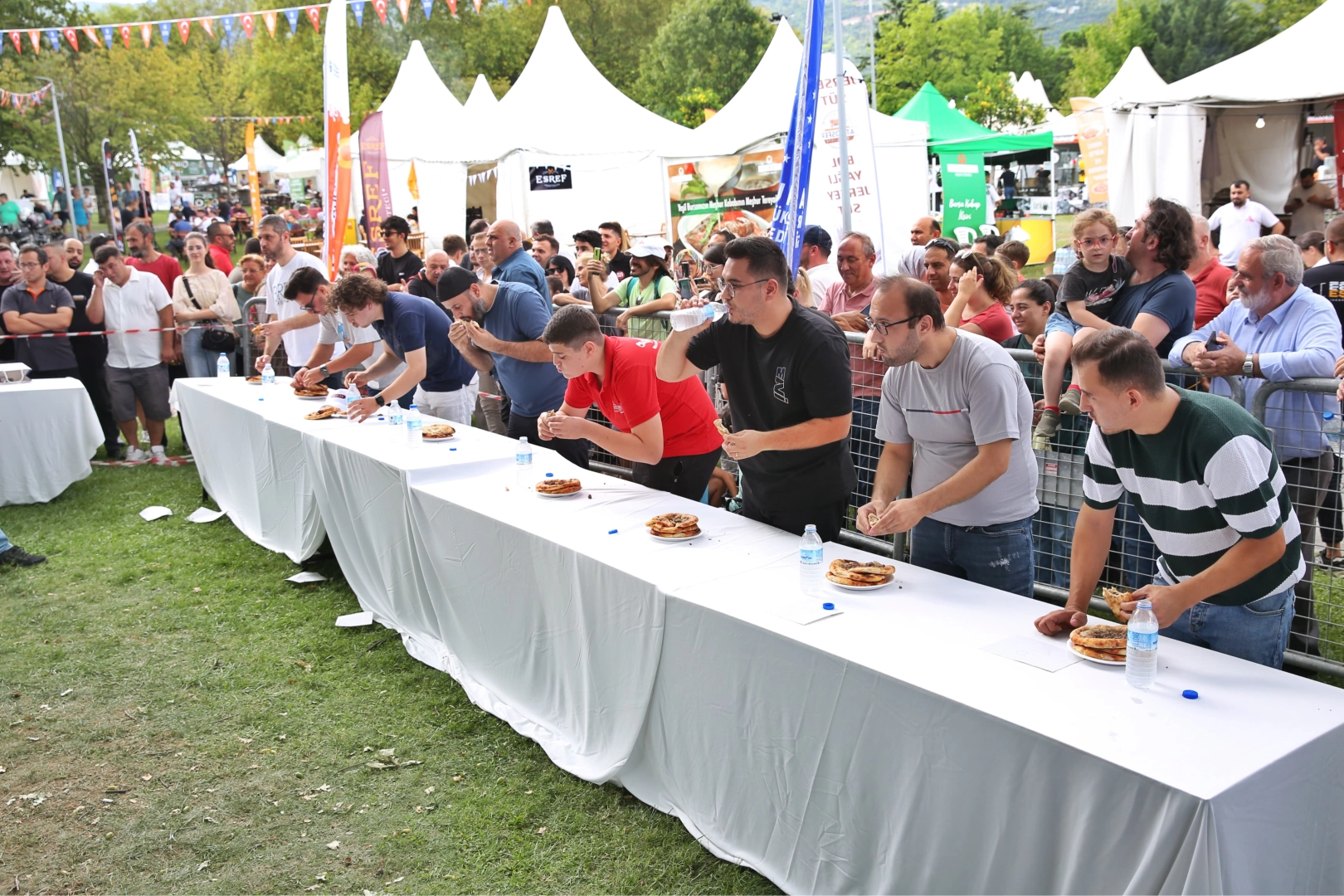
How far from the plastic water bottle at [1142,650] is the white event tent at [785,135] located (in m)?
12.0

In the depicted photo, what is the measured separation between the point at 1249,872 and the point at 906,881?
768 mm

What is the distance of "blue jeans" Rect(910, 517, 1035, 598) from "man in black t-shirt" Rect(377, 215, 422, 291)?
6.19m

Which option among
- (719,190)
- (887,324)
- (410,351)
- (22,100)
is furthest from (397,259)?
(22,100)

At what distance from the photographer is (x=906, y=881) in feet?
7.79

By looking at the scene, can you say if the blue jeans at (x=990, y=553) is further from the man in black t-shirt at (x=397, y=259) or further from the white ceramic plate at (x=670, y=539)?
the man in black t-shirt at (x=397, y=259)

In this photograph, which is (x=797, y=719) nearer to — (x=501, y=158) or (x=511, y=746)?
(x=511, y=746)

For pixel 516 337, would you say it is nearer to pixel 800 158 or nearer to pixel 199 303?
pixel 800 158

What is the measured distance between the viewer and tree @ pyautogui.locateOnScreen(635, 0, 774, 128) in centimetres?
4381

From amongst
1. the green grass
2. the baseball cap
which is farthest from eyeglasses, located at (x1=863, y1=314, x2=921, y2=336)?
the baseball cap

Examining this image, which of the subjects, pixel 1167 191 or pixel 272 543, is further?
pixel 1167 191

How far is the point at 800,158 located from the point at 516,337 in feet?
5.98

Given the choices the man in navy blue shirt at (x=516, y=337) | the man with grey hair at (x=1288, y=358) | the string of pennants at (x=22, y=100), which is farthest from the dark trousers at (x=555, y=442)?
the string of pennants at (x=22, y=100)

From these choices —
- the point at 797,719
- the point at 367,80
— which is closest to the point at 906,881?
the point at 797,719

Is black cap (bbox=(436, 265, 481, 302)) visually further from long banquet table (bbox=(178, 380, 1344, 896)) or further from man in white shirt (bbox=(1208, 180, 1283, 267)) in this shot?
man in white shirt (bbox=(1208, 180, 1283, 267))
